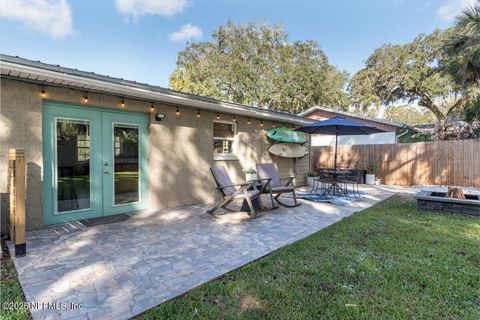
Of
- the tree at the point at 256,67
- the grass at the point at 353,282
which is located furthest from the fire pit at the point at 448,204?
the tree at the point at 256,67

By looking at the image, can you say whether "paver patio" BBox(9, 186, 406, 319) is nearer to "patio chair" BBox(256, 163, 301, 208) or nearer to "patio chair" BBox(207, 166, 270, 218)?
"patio chair" BBox(207, 166, 270, 218)

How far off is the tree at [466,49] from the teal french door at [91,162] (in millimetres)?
11283

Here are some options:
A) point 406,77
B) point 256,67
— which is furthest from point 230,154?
point 406,77

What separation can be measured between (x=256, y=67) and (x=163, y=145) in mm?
17585

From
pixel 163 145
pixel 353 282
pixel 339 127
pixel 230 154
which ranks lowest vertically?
pixel 353 282

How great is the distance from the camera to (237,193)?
5461mm

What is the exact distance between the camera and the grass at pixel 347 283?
2389 mm

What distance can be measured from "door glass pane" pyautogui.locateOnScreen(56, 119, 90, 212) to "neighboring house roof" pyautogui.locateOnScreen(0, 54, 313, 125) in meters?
0.78

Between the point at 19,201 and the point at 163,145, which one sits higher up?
the point at 163,145

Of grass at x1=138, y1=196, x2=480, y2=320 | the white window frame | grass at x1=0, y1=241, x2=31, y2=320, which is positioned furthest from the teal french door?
grass at x1=138, y1=196, x2=480, y2=320

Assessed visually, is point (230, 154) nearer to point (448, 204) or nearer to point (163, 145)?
point (163, 145)

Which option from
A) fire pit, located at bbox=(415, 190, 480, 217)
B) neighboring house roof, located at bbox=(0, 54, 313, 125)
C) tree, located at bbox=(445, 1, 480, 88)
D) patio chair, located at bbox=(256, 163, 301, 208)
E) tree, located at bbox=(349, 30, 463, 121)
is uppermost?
tree, located at bbox=(349, 30, 463, 121)

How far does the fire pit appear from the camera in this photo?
5816mm

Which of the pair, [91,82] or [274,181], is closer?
[91,82]
